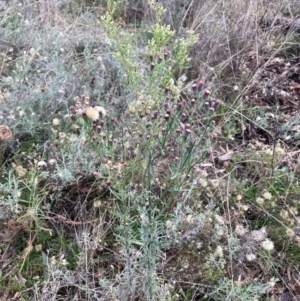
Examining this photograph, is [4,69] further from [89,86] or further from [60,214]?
[60,214]

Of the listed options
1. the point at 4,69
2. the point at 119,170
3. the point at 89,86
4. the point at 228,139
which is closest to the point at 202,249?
the point at 119,170

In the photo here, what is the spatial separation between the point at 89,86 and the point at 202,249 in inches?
42.9

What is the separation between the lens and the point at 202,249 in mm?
1795

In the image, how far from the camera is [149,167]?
1472 millimetres

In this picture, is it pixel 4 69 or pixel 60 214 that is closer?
pixel 60 214

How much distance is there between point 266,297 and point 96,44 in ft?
5.91

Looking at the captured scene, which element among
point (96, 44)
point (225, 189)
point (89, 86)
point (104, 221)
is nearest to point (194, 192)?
point (225, 189)

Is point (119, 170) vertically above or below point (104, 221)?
above

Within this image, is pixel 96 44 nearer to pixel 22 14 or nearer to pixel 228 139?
pixel 22 14

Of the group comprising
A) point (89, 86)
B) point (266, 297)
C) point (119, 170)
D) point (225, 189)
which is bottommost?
point (266, 297)

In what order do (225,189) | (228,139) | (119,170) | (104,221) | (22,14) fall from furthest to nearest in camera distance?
(22,14)
(228,139)
(225,189)
(104,221)
(119,170)

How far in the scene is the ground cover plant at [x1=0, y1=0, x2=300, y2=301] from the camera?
159 centimetres

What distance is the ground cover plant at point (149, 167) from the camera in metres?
1.59

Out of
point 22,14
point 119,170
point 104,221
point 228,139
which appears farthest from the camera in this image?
point 22,14
